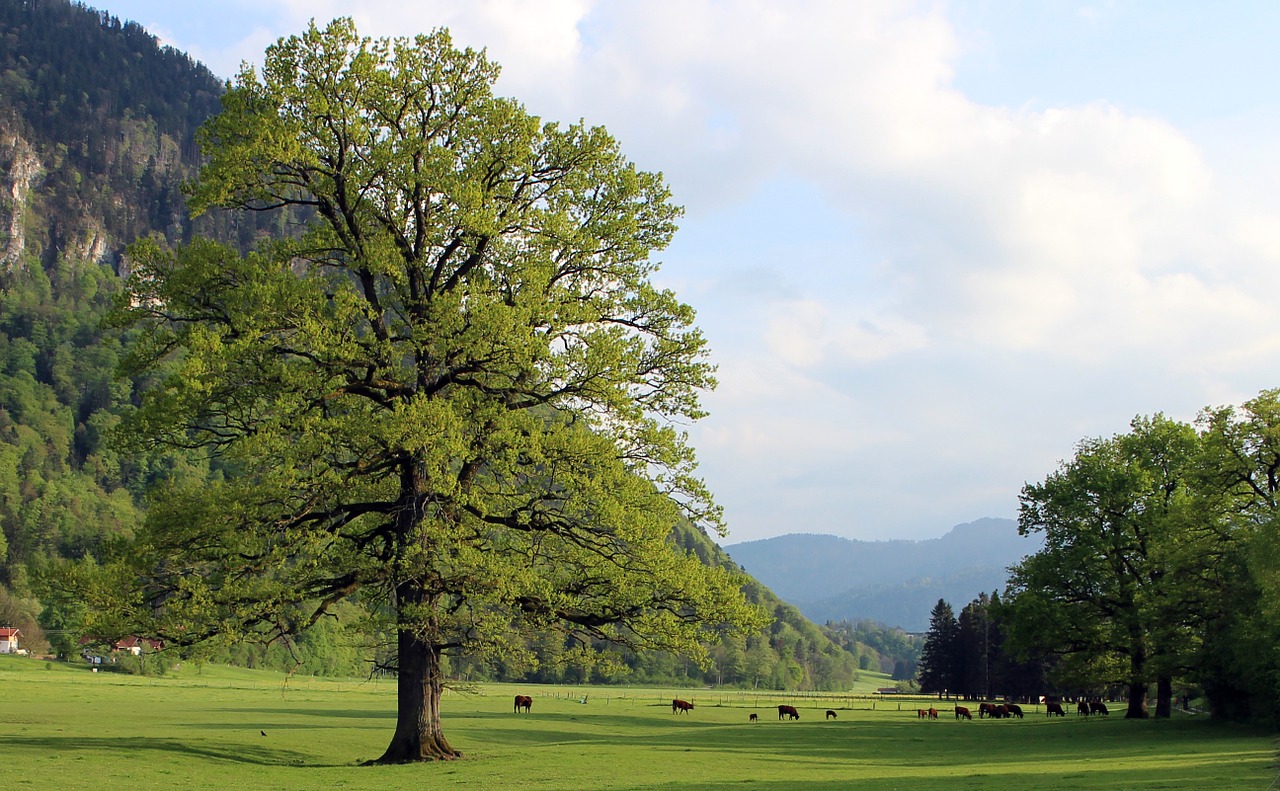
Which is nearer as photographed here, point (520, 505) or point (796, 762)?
point (520, 505)

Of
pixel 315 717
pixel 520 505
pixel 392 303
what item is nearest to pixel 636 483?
pixel 520 505

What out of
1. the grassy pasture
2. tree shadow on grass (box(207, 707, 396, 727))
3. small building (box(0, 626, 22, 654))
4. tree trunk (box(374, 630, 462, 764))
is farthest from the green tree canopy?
small building (box(0, 626, 22, 654))

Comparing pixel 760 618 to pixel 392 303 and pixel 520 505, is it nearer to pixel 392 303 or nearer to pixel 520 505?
pixel 520 505

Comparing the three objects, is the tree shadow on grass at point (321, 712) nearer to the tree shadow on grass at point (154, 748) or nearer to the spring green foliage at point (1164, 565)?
the tree shadow on grass at point (154, 748)

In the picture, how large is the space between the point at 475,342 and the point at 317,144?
6885mm

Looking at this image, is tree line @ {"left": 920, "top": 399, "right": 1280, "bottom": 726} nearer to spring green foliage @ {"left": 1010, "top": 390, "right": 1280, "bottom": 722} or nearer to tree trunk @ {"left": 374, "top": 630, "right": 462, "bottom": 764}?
spring green foliage @ {"left": 1010, "top": 390, "right": 1280, "bottom": 722}

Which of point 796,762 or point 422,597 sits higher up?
point 422,597

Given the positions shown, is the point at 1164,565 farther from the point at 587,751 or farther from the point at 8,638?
the point at 8,638

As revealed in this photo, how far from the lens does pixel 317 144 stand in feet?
86.5

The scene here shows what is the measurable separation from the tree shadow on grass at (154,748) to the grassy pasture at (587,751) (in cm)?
8

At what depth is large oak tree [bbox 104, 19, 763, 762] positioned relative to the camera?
79.9ft

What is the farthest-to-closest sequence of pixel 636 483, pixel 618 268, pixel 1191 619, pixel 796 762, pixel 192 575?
pixel 1191 619 < pixel 796 762 < pixel 618 268 < pixel 636 483 < pixel 192 575

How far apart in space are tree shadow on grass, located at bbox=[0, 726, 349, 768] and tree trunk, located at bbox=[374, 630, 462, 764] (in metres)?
2.43

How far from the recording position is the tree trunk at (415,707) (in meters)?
26.9
